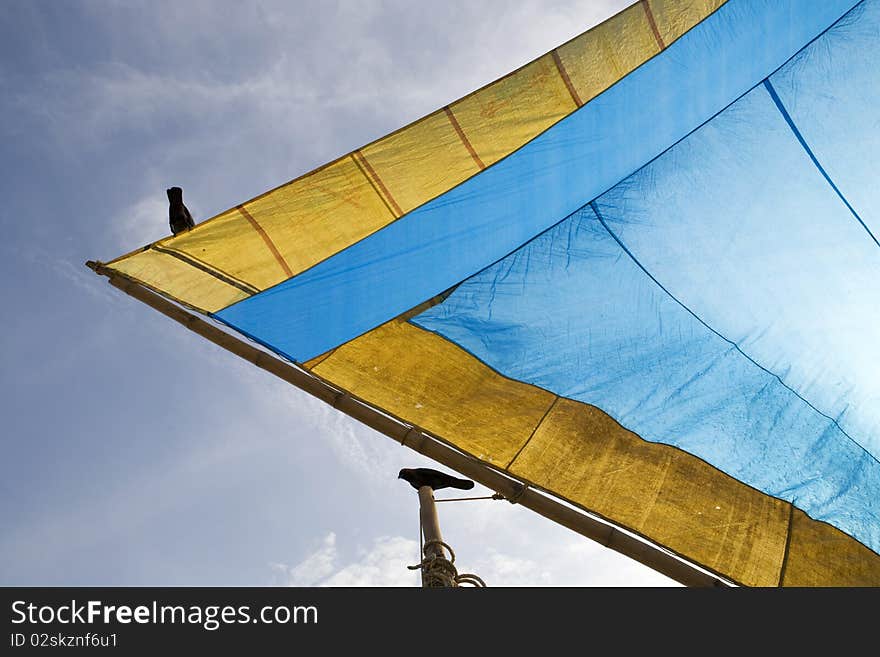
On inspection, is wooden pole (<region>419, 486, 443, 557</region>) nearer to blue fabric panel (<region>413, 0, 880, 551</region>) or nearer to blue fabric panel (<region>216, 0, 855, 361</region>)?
blue fabric panel (<region>413, 0, 880, 551</region>)

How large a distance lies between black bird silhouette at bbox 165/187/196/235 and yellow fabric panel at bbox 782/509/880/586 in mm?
2638

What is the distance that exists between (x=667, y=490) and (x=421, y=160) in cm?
162

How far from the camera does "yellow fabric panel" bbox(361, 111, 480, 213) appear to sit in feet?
10.6

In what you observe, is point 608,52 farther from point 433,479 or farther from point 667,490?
point 433,479

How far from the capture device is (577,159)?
3.38 metres

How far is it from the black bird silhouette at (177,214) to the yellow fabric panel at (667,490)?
157 cm

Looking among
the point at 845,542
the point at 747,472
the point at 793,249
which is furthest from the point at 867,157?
the point at 845,542

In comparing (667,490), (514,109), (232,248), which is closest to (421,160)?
(514,109)

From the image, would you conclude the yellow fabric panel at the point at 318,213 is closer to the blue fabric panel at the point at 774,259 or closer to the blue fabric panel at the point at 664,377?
the blue fabric panel at the point at 664,377

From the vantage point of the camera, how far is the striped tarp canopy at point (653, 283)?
323 centimetres
